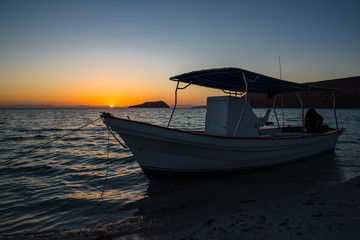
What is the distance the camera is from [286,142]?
25.2ft

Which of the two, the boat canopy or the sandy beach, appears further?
the boat canopy

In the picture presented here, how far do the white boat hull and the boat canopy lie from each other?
181 cm

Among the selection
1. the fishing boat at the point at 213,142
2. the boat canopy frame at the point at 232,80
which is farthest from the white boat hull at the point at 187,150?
the boat canopy frame at the point at 232,80

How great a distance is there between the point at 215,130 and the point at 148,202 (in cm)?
331

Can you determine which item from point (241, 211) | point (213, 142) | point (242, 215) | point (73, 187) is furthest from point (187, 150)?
point (73, 187)

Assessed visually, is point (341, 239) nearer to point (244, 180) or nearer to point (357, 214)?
point (357, 214)

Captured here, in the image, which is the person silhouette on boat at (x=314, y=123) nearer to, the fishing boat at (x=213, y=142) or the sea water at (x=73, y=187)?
the sea water at (x=73, y=187)

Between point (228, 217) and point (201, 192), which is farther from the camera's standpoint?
point (201, 192)

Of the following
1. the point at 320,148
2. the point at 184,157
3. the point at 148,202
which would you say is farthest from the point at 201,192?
the point at 320,148

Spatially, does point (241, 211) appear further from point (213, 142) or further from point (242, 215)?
point (213, 142)

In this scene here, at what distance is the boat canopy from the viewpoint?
250 inches

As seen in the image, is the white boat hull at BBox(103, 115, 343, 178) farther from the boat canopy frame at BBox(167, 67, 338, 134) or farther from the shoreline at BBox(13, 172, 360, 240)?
the boat canopy frame at BBox(167, 67, 338, 134)

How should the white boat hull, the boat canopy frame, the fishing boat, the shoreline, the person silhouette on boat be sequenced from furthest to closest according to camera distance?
the person silhouette on boat, the boat canopy frame, the fishing boat, the white boat hull, the shoreline

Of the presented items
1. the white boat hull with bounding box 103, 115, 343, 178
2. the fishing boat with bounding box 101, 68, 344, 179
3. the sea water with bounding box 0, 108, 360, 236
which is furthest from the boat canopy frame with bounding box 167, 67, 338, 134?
the sea water with bounding box 0, 108, 360, 236
